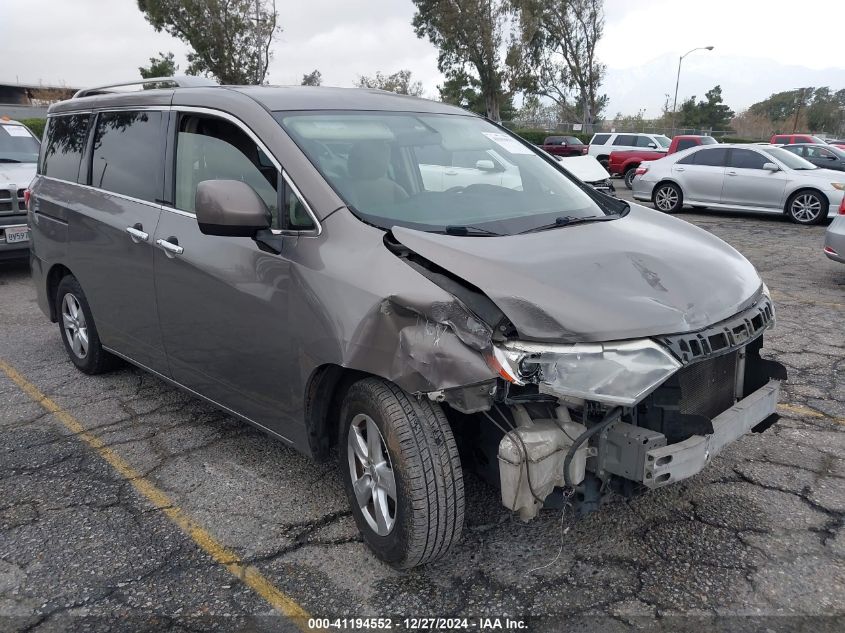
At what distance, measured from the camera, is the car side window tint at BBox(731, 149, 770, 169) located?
13.5 m

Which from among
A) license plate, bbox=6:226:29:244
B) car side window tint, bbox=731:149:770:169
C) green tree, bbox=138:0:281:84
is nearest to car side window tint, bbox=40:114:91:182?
license plate, bbox=6:226:29:244

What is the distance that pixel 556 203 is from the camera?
11.3ft

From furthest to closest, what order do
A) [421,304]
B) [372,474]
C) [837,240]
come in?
[837,240] → [372,474] → [421,304]

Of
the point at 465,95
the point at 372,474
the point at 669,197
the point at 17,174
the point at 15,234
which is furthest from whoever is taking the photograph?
the point at 465,95

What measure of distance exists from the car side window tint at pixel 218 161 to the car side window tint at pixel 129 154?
0.23m

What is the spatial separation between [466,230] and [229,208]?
0.95 metres

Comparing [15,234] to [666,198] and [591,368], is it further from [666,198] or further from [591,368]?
[666,198]

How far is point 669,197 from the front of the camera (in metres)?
14.7

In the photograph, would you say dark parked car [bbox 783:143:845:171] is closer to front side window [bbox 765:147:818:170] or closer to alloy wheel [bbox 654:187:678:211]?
front side window [bbox 765:147:818:170]

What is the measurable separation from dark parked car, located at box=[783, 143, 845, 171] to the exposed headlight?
16474 millimetres

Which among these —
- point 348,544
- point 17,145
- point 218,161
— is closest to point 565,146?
point 17,145

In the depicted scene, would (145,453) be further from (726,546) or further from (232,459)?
(726,546)

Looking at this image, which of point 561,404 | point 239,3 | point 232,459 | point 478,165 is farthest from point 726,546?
point 239,3

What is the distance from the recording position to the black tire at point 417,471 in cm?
252
